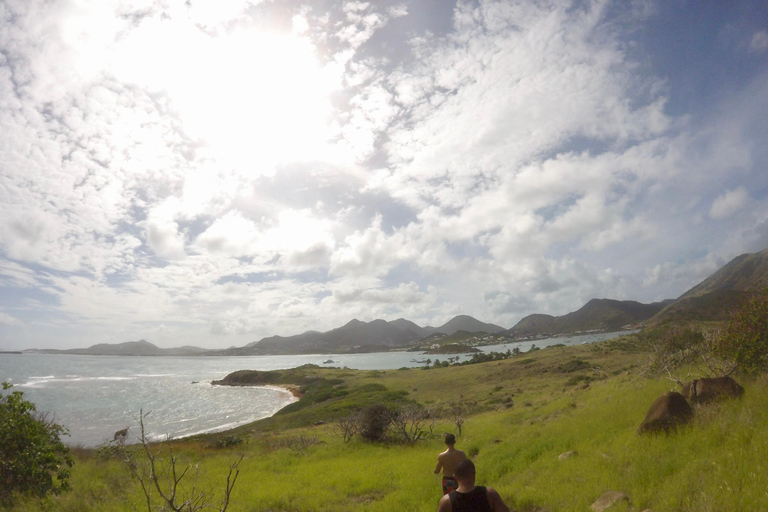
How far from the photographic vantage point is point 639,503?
7.34 m

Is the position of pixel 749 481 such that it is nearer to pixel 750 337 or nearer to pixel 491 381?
pixel 750 337

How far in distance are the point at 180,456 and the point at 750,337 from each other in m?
28.8

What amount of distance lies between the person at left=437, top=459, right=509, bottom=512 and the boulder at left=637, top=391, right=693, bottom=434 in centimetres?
862

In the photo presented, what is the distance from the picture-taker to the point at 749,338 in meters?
12.5

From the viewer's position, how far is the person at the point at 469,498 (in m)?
4.47

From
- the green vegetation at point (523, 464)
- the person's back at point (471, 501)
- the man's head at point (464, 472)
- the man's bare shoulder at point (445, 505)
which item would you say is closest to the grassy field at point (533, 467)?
the green vegetation at point (523, 464)

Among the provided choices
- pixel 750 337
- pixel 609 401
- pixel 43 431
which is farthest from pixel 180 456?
pixel 750 337

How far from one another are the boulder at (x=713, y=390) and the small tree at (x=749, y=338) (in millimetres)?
1829

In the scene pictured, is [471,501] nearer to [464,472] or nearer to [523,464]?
[464,472]

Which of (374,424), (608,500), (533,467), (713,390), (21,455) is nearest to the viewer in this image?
(608,500)

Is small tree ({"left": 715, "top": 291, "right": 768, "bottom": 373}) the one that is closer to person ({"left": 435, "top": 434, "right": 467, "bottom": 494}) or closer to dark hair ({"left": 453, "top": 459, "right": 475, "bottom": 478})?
person ({"left": 435, "top": 434, "right": 467, "bottom": 494})

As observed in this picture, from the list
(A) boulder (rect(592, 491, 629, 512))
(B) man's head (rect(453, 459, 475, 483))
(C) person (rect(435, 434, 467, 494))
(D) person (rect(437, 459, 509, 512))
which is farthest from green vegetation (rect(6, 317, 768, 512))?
(B) man's head (rect(453, 459, 475, 483))

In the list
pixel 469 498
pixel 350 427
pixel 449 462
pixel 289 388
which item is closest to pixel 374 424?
pixel 350 427

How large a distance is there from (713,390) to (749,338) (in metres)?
2.78
